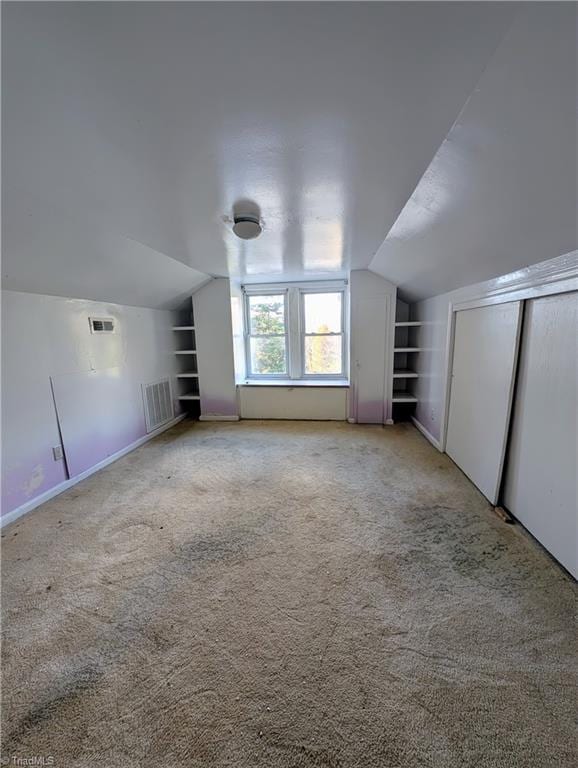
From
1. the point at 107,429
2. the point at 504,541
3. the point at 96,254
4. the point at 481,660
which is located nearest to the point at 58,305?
the point at 96,254

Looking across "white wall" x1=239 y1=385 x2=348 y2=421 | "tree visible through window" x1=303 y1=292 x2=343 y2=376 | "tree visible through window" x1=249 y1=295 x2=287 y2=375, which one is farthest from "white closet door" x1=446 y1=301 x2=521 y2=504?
"tree visible through window" x1=249 y1=295 x2=287 y2=375

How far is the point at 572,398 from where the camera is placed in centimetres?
156

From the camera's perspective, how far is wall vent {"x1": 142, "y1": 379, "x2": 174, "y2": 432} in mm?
3783

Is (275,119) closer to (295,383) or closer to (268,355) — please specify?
(295,383)

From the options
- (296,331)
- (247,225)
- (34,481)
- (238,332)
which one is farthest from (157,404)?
(247,225)

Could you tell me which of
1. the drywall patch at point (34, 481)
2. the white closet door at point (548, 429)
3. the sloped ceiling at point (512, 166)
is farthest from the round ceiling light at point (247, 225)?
the drywall patch at point (34, 481)

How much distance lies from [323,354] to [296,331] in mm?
555

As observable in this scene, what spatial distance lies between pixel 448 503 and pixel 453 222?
6.33 feet

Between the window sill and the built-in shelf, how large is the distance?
0.70 meters

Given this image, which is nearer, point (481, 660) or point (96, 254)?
point (481, 660)

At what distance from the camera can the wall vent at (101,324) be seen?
291cm

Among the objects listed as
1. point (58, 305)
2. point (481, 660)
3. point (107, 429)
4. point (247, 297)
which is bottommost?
point (481, 660)

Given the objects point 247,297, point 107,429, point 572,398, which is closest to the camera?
point 572,398

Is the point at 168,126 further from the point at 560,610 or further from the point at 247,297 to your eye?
the point at 247,297
